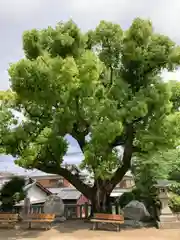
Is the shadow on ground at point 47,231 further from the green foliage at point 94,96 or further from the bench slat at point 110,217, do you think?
the green foliage at point 94,96

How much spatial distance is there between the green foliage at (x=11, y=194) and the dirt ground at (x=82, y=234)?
5013 millimetres

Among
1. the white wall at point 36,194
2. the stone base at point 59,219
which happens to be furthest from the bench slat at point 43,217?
the white wall at point 36,194

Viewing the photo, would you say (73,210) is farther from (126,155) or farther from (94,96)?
(94,96)

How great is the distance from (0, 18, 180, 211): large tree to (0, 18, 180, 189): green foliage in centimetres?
4

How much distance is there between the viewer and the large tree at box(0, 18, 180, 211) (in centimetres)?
1113

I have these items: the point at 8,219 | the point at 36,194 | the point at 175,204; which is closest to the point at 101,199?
the point at 175,204

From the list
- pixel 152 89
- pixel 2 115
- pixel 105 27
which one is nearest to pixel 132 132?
pixel 152 89

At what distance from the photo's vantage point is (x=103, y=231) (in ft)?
36.4

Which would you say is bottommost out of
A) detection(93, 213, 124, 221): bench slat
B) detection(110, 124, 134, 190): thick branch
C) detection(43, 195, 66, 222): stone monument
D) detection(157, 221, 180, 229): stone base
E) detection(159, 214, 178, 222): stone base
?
detection(157, 221, 180, 229): stone base

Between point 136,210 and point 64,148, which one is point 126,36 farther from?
point 136,210

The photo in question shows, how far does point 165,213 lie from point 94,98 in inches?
241

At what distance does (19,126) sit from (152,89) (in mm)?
6365

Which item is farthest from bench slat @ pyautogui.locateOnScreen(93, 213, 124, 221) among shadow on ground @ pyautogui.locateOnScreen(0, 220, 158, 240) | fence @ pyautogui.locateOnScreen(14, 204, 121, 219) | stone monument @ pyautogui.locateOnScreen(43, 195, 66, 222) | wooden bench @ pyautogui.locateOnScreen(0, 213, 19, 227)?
wooden bench @ pyautogui.locateOnScreen(0, 213, 19, 227)

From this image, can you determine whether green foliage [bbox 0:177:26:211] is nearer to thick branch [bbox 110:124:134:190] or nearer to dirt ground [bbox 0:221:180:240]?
dirt ground [bbox 0:221:180:240]
